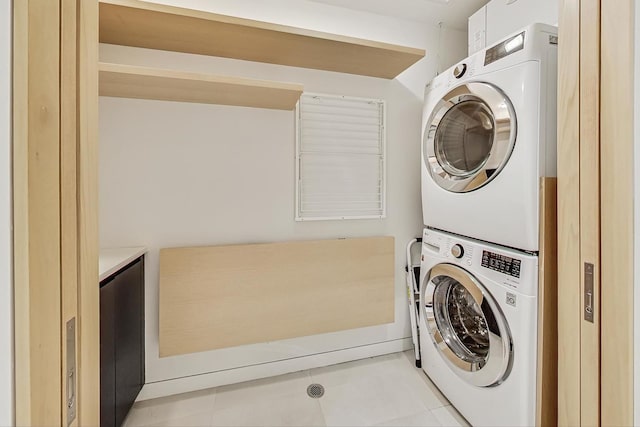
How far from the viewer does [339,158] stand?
1964 millimetres

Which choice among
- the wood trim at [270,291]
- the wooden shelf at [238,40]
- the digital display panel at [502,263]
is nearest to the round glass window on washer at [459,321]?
the digital display panel at [502,263]

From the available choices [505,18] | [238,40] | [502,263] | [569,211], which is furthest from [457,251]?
[238,40]

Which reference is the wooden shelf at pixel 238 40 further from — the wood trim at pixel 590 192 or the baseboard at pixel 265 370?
the baseboard at pixel 265 370

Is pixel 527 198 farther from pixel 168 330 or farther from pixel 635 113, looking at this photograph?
pixel 168 330

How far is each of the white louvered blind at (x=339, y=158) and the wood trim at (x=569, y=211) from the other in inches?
48.5

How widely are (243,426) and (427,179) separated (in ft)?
5.56

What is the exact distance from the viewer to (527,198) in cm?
115

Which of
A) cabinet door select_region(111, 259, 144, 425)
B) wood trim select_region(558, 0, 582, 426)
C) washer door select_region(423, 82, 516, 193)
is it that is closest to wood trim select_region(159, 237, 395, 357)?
cabinet door select_region(111, 259, 144, 425)

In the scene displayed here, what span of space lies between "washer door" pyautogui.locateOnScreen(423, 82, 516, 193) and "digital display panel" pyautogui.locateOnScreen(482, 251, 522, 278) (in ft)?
1.06

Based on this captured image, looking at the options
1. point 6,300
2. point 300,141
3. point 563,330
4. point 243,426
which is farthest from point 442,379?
point 6,300

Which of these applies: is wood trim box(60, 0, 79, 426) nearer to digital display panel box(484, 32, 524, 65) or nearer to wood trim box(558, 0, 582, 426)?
wood trim box(558, 0, 582, 426)

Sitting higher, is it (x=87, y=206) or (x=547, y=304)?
(x=87, y=206)

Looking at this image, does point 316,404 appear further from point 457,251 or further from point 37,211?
point 37,211

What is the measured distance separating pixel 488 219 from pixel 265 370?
1596mm
